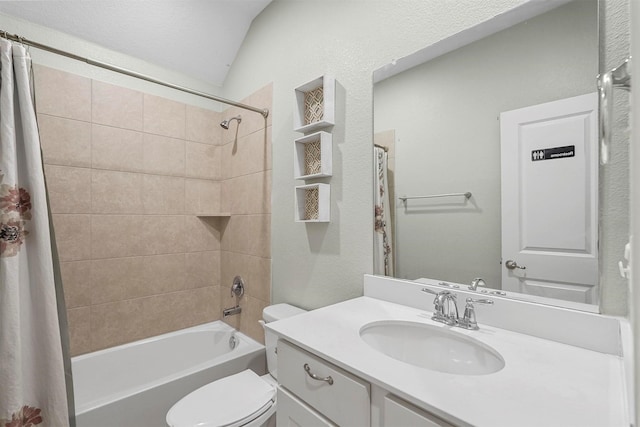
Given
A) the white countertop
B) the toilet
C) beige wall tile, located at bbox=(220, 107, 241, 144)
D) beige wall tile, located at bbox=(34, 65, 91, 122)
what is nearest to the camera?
the white countertop

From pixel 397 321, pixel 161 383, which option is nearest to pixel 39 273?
pixel 161 383

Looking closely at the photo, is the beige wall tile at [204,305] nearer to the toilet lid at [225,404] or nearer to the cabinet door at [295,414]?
the toilet lid at [225,404]

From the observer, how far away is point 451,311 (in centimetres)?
105

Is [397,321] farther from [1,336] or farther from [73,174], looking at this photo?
[73,174]

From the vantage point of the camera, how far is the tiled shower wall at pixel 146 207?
6.00ft

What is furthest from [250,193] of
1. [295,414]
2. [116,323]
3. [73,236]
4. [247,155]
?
[295,414]

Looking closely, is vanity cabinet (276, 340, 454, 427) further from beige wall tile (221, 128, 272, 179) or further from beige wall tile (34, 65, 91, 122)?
beige wall tile (34, 65, 91, 122)

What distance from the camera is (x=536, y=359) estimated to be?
0.78 meters

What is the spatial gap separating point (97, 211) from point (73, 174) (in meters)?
0.25

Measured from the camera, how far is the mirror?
894 millimetres

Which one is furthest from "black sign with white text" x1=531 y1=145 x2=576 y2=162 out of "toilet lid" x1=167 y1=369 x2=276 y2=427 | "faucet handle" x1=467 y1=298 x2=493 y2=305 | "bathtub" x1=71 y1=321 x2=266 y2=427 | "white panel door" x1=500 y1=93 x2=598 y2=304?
"bathtub" x1=71 y1=321 x2=266 y2=427

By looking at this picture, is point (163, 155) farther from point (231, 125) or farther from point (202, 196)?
point (231, 125)

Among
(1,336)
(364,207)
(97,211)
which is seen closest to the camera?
(1,336)

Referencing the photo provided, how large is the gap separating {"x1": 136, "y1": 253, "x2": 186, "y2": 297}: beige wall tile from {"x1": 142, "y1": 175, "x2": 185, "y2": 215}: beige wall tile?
1.09 feet
